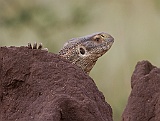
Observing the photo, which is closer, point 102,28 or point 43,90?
point 43,90

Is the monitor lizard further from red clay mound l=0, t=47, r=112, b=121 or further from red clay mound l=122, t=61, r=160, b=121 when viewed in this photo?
red clay mound l=0, t=47, r=112, b=121

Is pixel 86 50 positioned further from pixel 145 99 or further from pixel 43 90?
pixel 43 90

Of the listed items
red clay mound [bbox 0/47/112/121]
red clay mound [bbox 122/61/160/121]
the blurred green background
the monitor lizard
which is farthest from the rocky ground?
the blurred green background

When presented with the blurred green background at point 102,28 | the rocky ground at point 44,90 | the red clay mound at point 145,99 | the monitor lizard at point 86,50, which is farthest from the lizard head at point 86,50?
the blurred green background at point 102,28

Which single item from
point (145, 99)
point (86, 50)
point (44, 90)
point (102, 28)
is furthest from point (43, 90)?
point (102, 28)

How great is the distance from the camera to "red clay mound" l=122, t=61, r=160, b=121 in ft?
18.0

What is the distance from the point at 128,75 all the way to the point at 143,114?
7581mm

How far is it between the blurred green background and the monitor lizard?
6655 mm

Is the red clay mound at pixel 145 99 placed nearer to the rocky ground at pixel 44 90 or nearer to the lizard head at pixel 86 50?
the lizard head at pixel 86 50

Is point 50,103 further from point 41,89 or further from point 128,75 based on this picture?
point 128,75

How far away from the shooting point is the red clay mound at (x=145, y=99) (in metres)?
5.49

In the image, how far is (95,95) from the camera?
456 centimetres

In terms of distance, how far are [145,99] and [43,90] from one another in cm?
127

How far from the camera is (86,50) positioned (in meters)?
6.11
